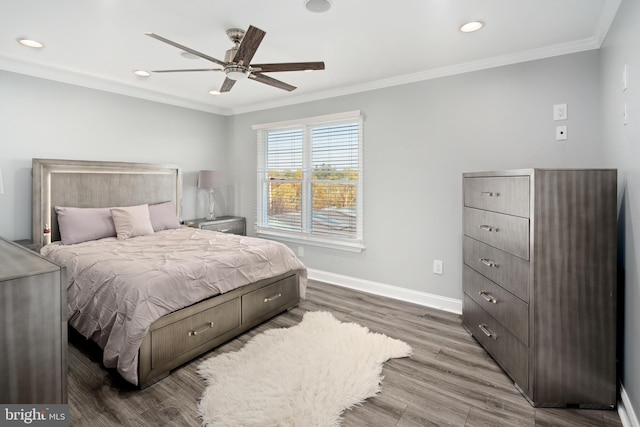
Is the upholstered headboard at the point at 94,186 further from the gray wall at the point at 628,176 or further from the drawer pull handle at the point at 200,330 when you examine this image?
the gray wall at the point at 628,176

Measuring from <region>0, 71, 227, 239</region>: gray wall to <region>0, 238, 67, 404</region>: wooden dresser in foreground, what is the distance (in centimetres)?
254

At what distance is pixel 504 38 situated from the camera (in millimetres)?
2562

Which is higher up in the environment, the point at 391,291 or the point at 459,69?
the point at 459,69

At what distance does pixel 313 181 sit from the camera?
169 inches

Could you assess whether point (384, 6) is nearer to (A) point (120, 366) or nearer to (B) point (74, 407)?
(A) point (120, 366)

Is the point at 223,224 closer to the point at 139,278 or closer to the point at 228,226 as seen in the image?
the point at 228,226

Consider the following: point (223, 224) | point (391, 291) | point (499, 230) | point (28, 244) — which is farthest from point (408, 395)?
point (28, 244)

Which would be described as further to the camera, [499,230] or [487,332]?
[487,332]

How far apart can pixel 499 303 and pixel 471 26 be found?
6.69ft

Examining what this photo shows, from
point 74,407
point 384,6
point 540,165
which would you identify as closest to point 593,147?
point 540,165

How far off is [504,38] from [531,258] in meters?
1.81

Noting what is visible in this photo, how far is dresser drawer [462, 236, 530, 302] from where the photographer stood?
198 cm

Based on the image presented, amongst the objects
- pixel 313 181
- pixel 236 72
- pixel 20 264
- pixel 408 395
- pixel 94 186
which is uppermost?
pixel 236 72

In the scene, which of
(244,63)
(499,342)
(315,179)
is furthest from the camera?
(315,179)
